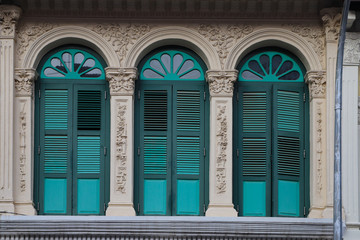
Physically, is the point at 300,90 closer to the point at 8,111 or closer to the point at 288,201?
the point at 288,201

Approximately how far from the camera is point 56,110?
73.7ft

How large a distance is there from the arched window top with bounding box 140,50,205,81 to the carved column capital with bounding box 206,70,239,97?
38 centimetres

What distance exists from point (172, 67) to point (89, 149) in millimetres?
2307

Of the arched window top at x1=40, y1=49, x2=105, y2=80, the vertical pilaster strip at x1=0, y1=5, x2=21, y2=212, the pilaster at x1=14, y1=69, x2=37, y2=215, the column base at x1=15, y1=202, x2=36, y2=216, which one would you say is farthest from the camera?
the arched window top at x1=40, y1=49, x2=105, y2=80

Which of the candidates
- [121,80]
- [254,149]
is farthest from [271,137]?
[121,80]

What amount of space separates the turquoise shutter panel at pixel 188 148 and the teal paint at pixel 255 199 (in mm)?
858

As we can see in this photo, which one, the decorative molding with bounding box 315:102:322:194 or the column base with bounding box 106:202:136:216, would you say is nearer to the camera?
the column base with bounding box 106:202:136:216

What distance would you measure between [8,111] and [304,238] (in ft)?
19.9

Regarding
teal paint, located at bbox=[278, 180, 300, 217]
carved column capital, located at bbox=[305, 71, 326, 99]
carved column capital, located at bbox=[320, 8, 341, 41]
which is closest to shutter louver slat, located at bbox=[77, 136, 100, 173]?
teal paint, located at bbox=[278, 180, 300, 217]

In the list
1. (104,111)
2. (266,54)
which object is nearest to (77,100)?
(104,111)

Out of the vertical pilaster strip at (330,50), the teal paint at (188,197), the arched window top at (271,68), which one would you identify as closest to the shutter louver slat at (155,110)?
the teal paint at (188,197)

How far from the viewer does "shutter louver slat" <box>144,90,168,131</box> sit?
2247 cm

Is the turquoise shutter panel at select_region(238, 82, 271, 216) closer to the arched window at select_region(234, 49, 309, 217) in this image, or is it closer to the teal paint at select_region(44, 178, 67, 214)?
the arched window at select_region(234, 49, 309, 217)

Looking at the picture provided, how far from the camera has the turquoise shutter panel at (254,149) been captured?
22.3 m
